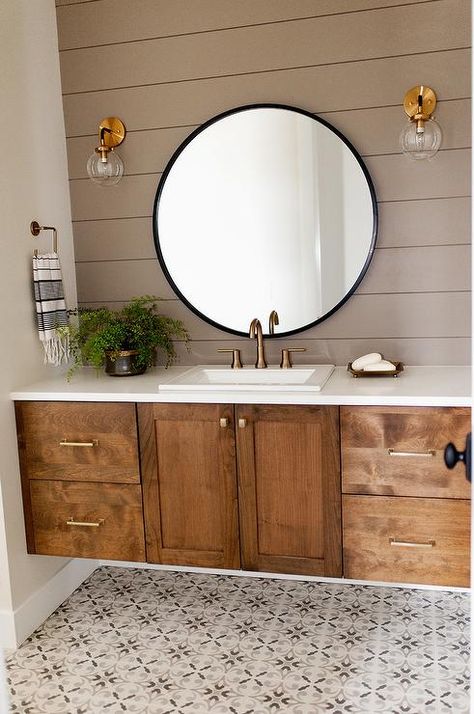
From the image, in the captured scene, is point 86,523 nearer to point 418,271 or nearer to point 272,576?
point 272,576

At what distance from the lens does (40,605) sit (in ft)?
8.23

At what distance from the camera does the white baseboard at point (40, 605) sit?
236 centimetres

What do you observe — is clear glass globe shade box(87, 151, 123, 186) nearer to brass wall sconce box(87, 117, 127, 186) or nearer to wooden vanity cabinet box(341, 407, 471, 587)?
brass wall sconce box(87, 117, 127, 186)

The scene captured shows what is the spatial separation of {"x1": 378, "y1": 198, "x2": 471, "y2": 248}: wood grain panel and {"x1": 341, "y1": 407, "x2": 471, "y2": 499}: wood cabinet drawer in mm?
732

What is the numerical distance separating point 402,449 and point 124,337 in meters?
1.07

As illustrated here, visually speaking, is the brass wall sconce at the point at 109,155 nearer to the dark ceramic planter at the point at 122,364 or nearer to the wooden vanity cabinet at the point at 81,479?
the dark ceramic planter at the point at 122,364

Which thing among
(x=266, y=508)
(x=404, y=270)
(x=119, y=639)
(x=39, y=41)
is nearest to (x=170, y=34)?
(x=39, y=41)

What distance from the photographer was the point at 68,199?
283 cm

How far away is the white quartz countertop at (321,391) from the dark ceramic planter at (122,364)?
1.0 inches

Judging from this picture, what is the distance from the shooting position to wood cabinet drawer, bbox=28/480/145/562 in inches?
94.5

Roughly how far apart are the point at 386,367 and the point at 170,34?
1499 mm

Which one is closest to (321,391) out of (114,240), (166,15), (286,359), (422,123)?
(286,359)

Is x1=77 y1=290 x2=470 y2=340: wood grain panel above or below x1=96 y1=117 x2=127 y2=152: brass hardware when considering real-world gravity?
below

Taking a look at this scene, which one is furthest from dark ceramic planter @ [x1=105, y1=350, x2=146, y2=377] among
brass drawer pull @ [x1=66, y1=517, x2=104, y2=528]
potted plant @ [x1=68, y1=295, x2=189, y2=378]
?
brass drawer pull @ [x1=66, y1=517, x2=104, y2=528]
